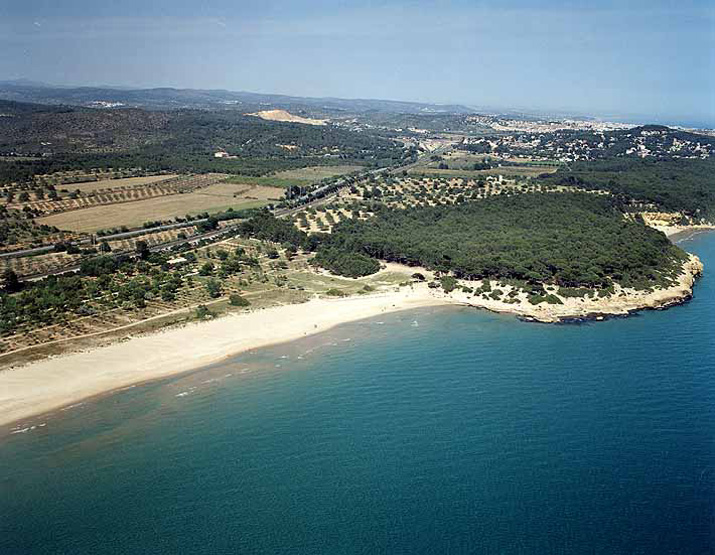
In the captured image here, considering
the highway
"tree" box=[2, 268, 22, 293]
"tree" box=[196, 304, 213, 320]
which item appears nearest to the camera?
"tree" box=[196, 304, 213, 320]

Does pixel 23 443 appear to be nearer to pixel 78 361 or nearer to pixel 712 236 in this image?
pixel 78 361

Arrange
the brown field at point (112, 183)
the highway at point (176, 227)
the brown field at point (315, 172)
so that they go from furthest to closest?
the brown field at point (315, 172)
the brown field at point (112, 183)
the highway at point (176, 227)

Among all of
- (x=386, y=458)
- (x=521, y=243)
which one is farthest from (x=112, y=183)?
(x=386, y=458)

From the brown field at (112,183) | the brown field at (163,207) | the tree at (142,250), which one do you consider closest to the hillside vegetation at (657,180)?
the brown field at (163,207)

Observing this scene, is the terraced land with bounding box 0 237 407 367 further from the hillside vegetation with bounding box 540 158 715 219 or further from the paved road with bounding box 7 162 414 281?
the hillside vegetation with bounding box 540 158 715 219

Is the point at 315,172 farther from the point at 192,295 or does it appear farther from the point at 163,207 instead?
the point at 192,295

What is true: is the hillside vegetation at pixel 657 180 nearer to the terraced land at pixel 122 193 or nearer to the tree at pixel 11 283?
the terraced land at pixel 122 193

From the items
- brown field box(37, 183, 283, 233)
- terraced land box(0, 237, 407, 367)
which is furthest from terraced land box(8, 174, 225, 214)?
terraced land box(0, 237, 407, 367)
